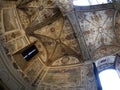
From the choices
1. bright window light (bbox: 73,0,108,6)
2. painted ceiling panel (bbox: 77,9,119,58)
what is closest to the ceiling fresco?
painted ceiling panel (bbox: 77,9,119,58)

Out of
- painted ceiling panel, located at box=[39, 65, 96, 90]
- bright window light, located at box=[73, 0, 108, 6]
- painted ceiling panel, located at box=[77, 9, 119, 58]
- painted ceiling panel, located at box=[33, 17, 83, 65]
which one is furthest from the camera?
bright window light, located at box=[73, 0, 108, 6]

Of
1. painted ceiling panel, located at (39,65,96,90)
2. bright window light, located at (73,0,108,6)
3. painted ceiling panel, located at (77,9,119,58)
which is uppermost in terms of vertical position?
bright window light, located at (73,0,108,6)

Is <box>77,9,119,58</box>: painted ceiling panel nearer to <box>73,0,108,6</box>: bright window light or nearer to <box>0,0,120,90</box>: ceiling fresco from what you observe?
<box>0,0,120,90</box>: ceiling fresco

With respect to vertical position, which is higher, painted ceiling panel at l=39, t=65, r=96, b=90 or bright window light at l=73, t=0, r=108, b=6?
bright window light at l=73, t=0, r=108, b=6

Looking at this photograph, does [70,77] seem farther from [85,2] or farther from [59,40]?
[85,2]

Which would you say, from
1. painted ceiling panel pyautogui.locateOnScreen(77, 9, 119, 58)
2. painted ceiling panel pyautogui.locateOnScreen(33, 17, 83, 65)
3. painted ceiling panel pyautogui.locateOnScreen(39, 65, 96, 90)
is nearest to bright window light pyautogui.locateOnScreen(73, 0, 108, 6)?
painted ceiling panel pyautogui.locateOnScreen(77, 9, 119, 58)

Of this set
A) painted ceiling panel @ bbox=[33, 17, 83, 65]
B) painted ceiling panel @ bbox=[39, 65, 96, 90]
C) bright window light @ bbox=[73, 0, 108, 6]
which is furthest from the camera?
bright window light @ bbox=[73, 0, 108, 6]

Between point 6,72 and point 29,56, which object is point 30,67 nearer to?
point 29,56

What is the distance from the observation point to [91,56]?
13148 mm

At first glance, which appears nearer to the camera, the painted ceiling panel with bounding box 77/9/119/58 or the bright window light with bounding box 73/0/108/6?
the painted ceiling panel with bounding box 77/9/119/58

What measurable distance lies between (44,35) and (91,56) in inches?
119

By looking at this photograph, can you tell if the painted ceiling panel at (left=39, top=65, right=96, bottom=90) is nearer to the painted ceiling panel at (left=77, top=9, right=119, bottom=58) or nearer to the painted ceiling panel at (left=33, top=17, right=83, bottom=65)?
the painted ceiling panel at (left=33, top=17, right=83, bottom=65)

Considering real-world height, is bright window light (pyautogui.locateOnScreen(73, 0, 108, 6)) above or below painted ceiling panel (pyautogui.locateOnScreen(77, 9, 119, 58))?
above

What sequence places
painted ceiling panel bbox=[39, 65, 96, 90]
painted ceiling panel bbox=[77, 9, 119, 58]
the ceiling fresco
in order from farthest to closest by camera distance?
painted ceiling panel bbox=[77, 9, 119, 58] → painted ceiling panel bbox=[39, 65, 96, 90] → the ceiling fresco
